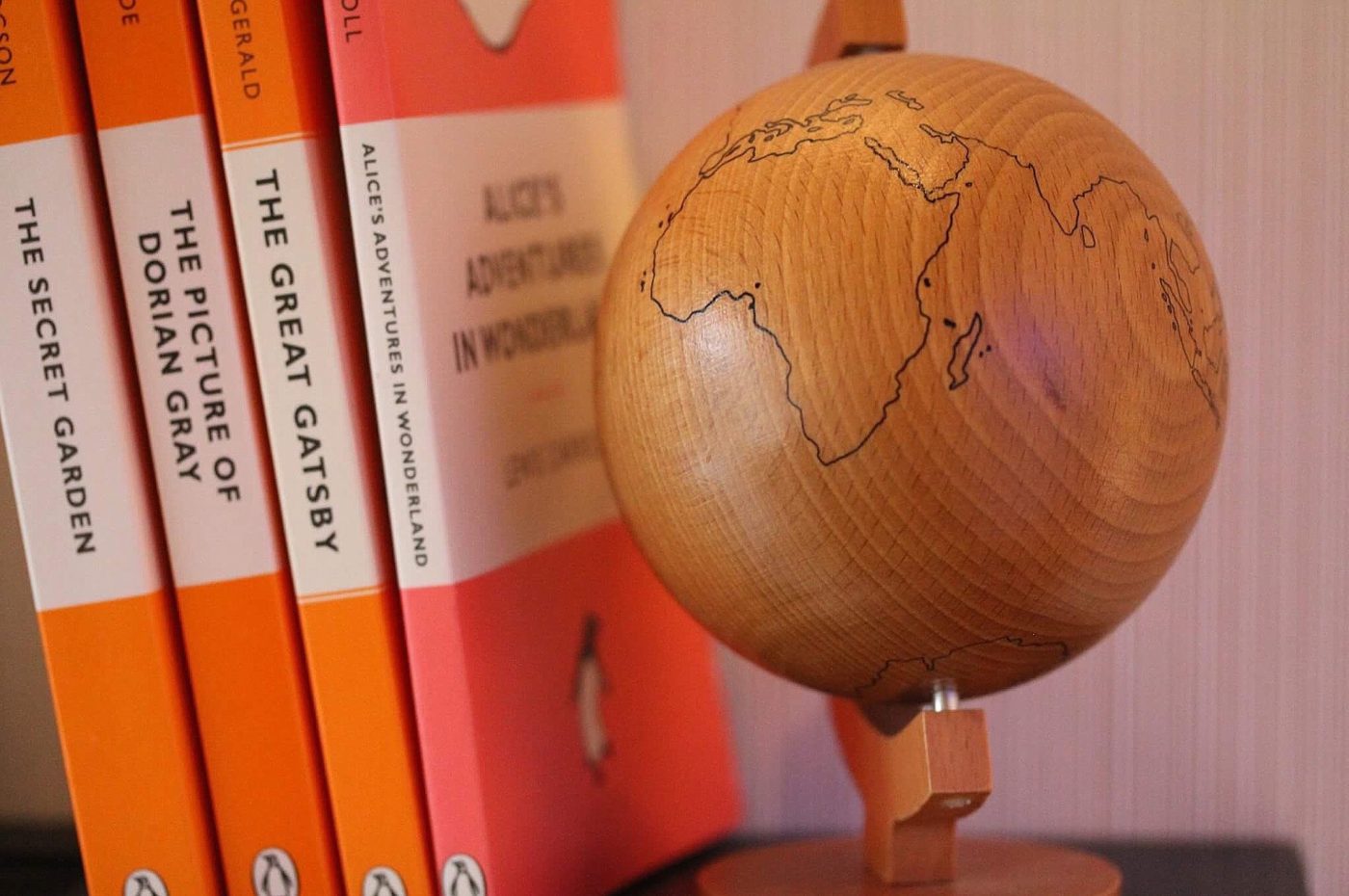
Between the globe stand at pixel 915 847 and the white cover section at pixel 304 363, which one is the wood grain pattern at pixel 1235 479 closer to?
the globe stand at pixel 915 847

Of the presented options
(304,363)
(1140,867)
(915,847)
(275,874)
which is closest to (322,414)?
(304,363)

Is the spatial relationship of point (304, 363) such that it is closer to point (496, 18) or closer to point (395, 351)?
point (395, 351)

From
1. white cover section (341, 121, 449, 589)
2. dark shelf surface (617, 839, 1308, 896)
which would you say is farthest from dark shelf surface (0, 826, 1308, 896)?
white cover section (341, 121, 449, 589)

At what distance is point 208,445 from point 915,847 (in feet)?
1.09

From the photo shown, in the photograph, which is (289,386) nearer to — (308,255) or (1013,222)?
(308,255)

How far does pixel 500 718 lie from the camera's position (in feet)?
1.80

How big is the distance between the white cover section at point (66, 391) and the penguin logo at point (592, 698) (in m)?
0.20

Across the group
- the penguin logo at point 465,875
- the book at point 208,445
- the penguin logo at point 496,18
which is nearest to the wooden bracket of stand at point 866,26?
the penguin logo at point 496,18

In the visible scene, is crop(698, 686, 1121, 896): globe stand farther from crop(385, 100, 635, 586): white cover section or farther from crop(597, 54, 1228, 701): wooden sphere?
crop(385, 100, 635, 586): white cover section

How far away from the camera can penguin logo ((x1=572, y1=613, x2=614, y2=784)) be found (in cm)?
62

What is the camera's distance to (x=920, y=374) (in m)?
0.41

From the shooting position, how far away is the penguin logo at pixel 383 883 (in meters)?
0.53

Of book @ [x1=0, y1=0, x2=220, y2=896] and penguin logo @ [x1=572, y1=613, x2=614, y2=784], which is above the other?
book @ [x1=0, y1=0, x2=220, y2=896]

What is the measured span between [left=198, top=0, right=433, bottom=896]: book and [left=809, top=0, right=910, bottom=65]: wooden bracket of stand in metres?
0.21
